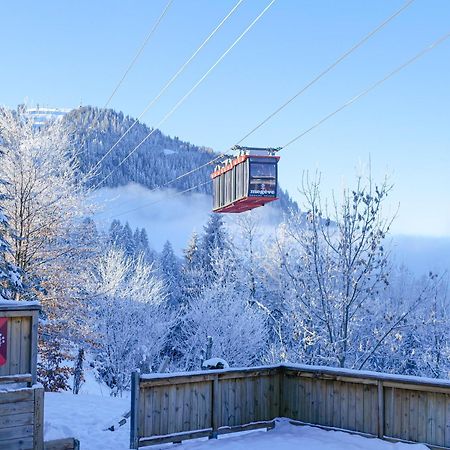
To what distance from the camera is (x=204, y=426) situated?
9.17 metres

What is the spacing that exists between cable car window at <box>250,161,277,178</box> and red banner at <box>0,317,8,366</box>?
9165 mm

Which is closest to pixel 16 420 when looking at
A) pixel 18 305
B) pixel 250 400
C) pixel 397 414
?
pixel 18 305

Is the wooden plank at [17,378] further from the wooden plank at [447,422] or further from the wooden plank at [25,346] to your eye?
the wooden plank at [447,422]

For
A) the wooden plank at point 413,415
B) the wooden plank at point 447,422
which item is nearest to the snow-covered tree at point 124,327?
the wooden plank at point 413,415

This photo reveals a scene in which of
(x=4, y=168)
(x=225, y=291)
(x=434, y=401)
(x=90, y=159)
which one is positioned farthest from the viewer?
(x=90, y=159)

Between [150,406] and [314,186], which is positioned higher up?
[314,186]

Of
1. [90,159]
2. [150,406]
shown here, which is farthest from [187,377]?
[90,159]

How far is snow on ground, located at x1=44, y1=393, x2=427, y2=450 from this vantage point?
8.52 metres

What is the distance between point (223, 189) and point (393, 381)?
10123 millimetres

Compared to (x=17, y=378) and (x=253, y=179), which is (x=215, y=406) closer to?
(x=17, y=378)

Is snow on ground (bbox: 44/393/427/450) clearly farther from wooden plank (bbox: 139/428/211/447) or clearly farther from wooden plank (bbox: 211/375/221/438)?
wooden plank (bbox: 211/375/221/438)

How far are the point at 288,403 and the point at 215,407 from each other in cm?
A: 152

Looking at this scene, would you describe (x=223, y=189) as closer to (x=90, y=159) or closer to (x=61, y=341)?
(x=61, y=341)

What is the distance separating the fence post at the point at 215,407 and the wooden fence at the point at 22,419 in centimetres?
283
